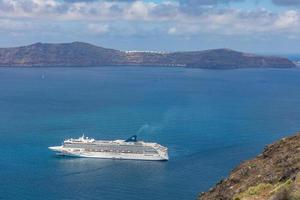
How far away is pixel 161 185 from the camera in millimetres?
53062

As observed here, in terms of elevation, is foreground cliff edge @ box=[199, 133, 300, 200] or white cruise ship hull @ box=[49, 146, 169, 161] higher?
foreground cliff edge @ box=[199, 133, 300, 200]

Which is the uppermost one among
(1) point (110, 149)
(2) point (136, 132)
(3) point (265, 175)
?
(3) point (265, 175)

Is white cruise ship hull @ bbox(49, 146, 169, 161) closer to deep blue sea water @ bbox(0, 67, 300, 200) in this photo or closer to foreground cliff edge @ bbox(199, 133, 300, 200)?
deep blue sea water @ bbox(0, 67, 300, 200)

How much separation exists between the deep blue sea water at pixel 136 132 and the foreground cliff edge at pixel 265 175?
32116 mm

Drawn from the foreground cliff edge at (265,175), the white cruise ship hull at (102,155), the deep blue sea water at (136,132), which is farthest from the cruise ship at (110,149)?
the foreground cliff edge at (265,175)

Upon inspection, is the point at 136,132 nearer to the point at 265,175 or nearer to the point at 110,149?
the point at 110,149

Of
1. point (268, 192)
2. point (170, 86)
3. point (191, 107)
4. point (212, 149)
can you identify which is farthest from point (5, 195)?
point (170, 86)

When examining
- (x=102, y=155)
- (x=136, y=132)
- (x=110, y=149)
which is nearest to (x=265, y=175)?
(x=110, y=149)

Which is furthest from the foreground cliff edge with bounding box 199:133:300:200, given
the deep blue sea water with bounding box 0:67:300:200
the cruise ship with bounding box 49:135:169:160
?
the cruise ship with bounding box 49:135:169:160

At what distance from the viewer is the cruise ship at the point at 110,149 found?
234ft

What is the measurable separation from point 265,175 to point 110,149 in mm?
57067

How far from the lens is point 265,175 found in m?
15.3

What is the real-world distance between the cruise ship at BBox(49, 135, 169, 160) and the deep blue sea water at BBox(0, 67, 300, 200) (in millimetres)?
1941

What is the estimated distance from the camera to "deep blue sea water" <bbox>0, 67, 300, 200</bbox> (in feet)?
174
